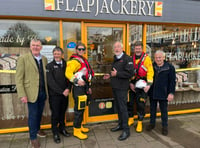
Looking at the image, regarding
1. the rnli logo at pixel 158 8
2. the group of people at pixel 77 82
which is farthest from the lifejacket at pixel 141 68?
the rnli logo at pixel 158 8

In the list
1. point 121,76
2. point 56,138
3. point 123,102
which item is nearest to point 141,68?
point 121,76

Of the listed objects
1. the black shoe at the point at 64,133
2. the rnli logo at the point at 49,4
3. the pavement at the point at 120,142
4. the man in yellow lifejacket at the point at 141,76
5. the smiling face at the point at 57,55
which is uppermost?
the rnli logo at the point at 49,4

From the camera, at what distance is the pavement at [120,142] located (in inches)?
105

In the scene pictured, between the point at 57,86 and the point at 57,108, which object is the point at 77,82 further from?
the point at 57,108

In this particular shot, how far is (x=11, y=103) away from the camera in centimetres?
322

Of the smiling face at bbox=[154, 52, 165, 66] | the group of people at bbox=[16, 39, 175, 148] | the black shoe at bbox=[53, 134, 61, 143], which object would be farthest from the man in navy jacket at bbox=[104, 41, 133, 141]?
the black shoe at bbox=[53, 134, 61, 143]

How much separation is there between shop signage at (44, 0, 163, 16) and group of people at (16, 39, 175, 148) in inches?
33.0

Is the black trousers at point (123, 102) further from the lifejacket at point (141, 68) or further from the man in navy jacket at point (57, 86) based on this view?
the man in navy jacket at point (57, 86)

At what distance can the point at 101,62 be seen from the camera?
11.6 feet

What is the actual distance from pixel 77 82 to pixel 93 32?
1.43 metres

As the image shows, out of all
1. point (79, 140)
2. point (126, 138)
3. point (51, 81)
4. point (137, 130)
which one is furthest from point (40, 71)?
point (137, 130)

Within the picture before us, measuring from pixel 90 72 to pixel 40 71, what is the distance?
2.97 ft

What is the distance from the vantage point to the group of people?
2.46 m

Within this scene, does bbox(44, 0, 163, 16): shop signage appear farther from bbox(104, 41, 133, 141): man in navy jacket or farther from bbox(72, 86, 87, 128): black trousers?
bbox(72, 86, 87, 128): black trousers
